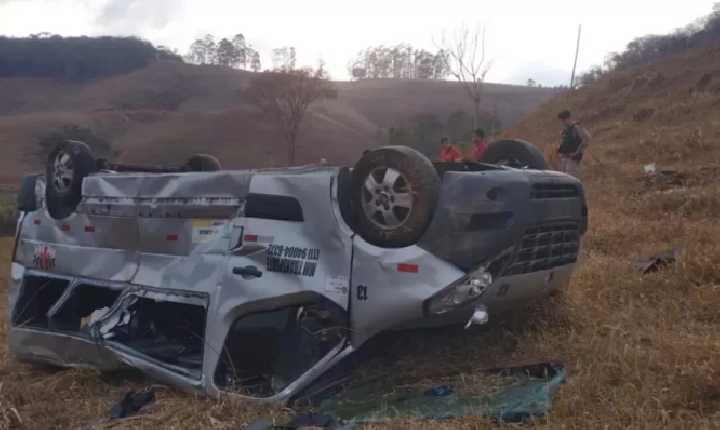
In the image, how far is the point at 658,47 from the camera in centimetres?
4291

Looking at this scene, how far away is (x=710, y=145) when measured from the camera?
13773 millimetres

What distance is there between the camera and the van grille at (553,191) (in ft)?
13.4

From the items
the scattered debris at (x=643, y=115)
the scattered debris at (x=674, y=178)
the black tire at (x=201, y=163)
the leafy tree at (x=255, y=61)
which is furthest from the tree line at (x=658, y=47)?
the leafy tree at (x=255, y=61)

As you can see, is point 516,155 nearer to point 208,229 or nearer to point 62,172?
point 208,229

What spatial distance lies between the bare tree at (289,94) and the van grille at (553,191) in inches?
1663

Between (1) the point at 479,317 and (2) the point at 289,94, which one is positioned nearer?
(1) the point at 479,317

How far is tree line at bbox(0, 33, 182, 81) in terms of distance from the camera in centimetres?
8519

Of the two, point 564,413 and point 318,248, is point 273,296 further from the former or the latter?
point 564,413

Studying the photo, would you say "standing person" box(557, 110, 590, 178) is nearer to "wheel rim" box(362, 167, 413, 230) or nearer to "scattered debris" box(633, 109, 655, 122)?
"wheel rim" box(362, 167, 413, 230)

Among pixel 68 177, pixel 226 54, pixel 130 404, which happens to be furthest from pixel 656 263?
pixel 226 54

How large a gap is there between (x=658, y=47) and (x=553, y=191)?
4349 cm

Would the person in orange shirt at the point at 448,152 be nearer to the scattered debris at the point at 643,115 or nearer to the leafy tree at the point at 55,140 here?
the scattered debris at the point at 643,115

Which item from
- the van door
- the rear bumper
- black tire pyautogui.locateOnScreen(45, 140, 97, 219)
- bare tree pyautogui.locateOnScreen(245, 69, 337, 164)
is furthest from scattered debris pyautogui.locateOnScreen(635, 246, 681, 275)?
bare tree pyautogui.locateOnScreen(245, 69, 337, 164)

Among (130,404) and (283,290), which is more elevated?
(283,290)
